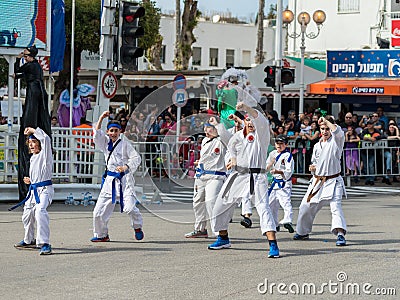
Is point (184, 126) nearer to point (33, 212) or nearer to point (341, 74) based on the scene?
point (33, 212)

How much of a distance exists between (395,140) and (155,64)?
23371 millimetres

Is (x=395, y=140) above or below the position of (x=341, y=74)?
below

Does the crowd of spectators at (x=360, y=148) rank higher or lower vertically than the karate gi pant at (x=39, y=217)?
higher

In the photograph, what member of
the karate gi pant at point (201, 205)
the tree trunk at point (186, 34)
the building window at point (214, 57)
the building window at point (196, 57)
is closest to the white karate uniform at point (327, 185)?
the karate gi pant at point (201, 205)

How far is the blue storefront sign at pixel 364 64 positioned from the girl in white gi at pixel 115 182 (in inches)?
689

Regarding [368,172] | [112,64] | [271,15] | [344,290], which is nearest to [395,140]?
[368,172]

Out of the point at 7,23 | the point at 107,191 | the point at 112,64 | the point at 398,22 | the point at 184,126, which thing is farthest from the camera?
the point at 398,22

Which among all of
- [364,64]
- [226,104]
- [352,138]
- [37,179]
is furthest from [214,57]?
[37,179]

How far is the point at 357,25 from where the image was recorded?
4538 centimetres

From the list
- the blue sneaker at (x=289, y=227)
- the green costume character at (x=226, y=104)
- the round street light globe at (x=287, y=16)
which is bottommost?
the blue sneaker at (x=289, y=227)

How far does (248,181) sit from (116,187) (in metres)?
2.01

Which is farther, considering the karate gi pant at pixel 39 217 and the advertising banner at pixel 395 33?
the advertising banner at pixel 395 33

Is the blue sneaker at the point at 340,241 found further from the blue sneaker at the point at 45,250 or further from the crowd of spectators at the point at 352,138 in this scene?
the crowd of spectators at the point at 352,138

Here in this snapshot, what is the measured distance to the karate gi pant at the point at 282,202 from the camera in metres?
14.2
